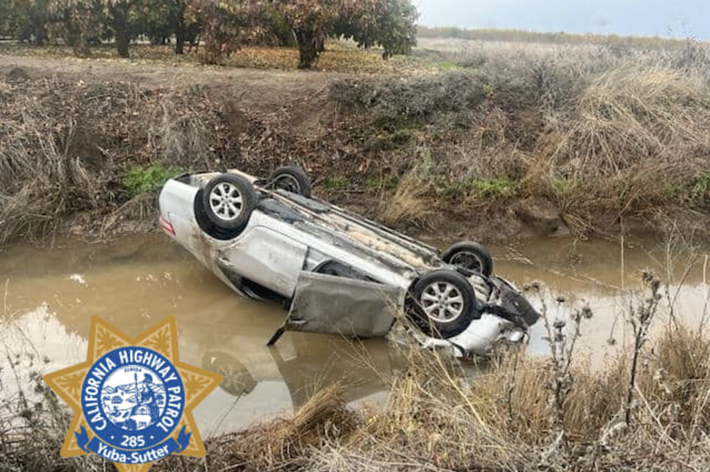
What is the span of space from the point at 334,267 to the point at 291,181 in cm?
240

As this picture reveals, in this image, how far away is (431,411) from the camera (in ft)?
14.4

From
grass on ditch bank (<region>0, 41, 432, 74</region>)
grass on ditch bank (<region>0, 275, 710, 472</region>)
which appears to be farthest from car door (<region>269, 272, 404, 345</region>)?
grass on ditch bank (<region>0, 41, 432, 74</region>)

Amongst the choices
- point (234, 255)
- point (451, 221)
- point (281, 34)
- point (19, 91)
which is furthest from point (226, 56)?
point (234, 255)

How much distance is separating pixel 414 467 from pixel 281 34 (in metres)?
10.8

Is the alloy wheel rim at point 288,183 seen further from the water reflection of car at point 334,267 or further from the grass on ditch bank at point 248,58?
the grass on ditch bank at point 248,58

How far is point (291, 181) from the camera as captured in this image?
27.9ft

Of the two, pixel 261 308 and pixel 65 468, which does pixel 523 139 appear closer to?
pixel 261 308

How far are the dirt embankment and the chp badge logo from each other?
698 cm

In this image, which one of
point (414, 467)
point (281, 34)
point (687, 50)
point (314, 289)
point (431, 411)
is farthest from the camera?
point (687, 50)

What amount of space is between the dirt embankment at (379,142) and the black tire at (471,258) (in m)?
2.57

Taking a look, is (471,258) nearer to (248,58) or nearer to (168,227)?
(168,227)

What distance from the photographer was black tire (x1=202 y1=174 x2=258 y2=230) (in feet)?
22.4

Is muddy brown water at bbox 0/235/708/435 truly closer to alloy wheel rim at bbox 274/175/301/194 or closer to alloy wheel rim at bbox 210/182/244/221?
alloy wheel rim at bbox 210/182/244/221

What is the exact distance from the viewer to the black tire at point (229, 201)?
22.4ft
